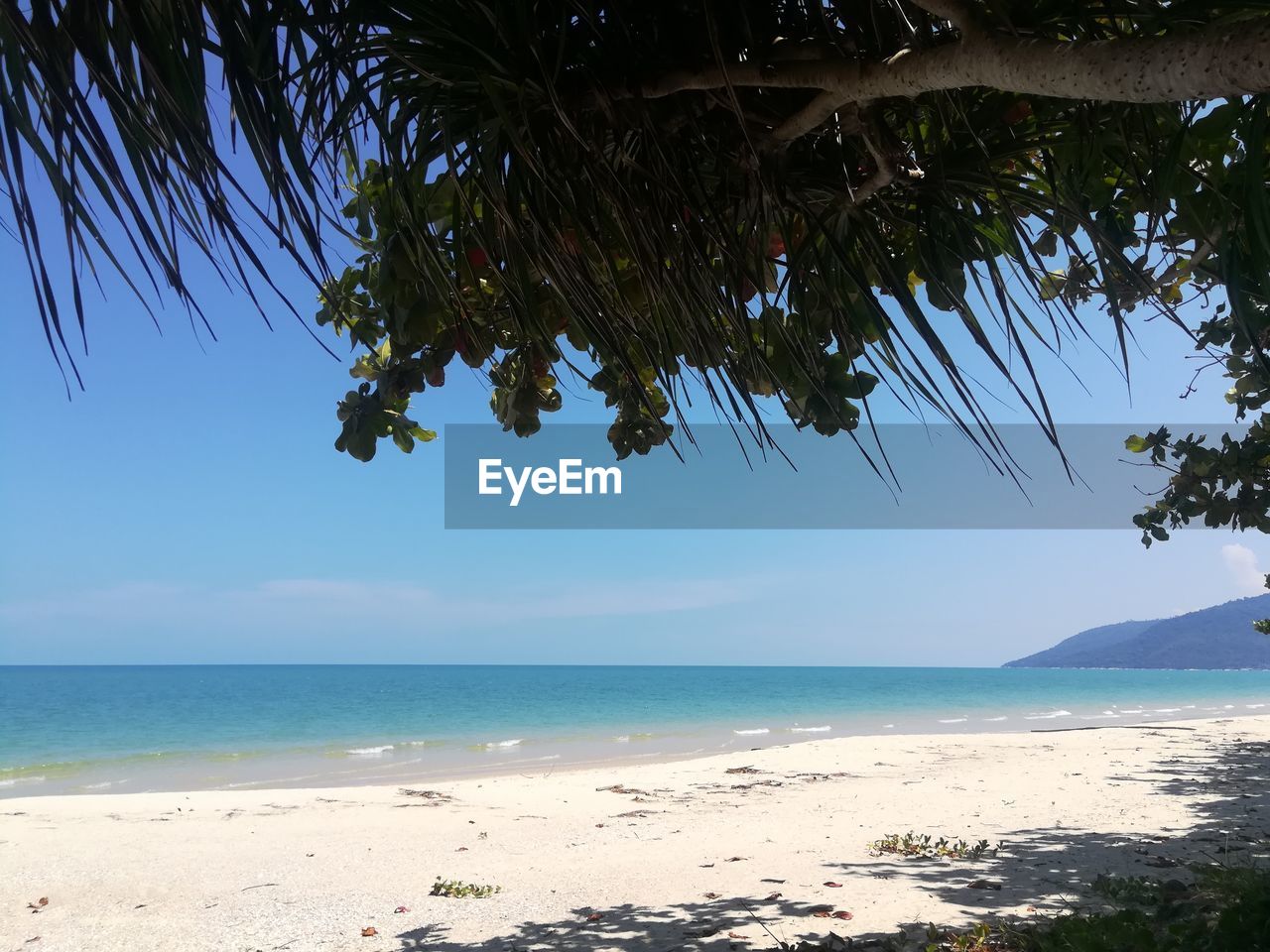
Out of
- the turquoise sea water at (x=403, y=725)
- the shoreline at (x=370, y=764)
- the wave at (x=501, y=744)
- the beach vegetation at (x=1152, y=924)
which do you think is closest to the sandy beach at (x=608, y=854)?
the beach vegetation at (x=1152, y=924)

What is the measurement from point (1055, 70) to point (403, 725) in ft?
95.3

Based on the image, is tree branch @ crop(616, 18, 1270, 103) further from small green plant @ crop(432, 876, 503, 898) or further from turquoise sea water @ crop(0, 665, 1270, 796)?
turquoise sea water @ crop(0, 665, 1270, 796)

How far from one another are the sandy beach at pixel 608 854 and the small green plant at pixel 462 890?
74 millimetres

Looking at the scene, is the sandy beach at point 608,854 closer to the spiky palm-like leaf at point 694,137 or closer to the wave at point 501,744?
the spiky palm-like leaf at point 694,137

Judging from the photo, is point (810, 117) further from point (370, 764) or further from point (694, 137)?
point (370, 764)

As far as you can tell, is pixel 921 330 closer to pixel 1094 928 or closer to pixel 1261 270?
pixel 1261 270

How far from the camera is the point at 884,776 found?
10594mm

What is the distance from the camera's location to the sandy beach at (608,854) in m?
4.40

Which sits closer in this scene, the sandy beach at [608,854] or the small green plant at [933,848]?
the sandy beach at [608,854]

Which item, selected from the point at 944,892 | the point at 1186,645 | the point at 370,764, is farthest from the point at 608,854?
the point at 1186,645

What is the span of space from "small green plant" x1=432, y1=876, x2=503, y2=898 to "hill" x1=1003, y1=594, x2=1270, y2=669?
95.9m

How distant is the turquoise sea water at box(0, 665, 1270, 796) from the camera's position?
1568cm

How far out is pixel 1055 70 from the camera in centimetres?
113

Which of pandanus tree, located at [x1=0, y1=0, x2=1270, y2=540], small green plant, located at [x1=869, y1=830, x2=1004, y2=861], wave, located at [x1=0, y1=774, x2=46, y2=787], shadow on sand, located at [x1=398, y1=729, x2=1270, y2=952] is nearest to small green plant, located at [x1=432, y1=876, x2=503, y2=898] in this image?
shadow on sand, located at [x1=398, y1=729, x2=1270, y2=952]
